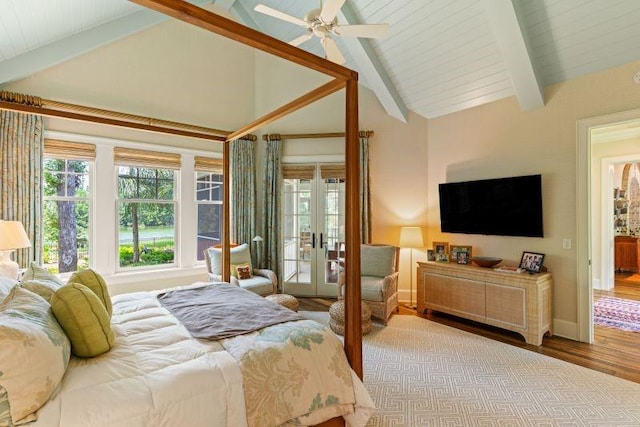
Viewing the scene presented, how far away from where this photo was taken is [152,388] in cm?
132

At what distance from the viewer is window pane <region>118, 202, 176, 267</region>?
171 inches

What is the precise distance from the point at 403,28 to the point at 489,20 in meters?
0.94

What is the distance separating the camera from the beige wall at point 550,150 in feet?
10.7

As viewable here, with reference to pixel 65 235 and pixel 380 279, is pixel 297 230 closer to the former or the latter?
pixel 380 279

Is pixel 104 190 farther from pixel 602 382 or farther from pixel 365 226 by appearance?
pixel 602 382

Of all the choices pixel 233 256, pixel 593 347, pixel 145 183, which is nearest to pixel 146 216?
pixel 145 183

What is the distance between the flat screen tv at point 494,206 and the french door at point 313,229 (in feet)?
5.32

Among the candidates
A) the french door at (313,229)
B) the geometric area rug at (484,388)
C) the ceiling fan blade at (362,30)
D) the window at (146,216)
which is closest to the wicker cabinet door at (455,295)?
the geometric area rug at (484,388)

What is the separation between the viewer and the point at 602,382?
102 inches

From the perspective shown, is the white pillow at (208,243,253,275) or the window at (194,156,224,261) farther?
the window at (194,156,224,261)

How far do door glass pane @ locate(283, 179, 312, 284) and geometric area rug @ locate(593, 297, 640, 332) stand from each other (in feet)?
12.9

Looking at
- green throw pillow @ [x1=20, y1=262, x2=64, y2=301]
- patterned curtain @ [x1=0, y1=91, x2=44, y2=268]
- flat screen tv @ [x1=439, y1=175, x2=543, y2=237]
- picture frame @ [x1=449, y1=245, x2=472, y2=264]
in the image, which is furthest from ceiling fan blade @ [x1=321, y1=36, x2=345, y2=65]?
patterned curtain @ [x1=0, y1=91, x2=44, y2=268]

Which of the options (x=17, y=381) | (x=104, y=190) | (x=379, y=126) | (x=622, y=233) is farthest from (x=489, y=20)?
(x=622, y=233)

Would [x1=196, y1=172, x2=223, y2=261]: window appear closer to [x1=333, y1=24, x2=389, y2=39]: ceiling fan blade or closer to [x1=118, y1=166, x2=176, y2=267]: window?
[x1=118, y1=166, x2=176, y2=267]: window
